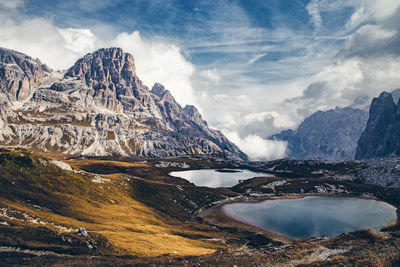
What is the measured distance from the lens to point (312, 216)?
519 ft

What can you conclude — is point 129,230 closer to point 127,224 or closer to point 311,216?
point 127,224

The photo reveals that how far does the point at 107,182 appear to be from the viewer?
500 feet

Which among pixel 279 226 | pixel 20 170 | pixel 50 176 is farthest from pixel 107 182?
pixel 279 226

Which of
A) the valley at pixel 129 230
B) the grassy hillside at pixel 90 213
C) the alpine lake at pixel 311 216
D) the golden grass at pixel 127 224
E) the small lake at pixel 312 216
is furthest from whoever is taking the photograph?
the small lake at pixel 312 216

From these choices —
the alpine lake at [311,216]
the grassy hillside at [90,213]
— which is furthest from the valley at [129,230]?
the alpine lake at [311,216]

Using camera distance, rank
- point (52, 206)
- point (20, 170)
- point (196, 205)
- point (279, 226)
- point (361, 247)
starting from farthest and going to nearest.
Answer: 1. point (196, 205)
2. point (279, 226)
3. point (20, 170)
4. point (52, 206)
5. point (361, 247)

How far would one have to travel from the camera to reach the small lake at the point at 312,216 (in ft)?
431

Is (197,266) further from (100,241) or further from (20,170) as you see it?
(20,170)

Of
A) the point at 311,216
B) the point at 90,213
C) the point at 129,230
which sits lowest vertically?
the point at 311,216

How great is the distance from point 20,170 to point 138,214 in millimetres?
57166

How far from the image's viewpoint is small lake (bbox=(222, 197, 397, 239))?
13150cm

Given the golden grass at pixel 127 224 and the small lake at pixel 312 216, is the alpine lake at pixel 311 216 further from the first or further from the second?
the golden grass at pixel 127 224

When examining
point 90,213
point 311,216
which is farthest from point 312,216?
point 90,213

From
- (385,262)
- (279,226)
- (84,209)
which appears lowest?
(279,226)
